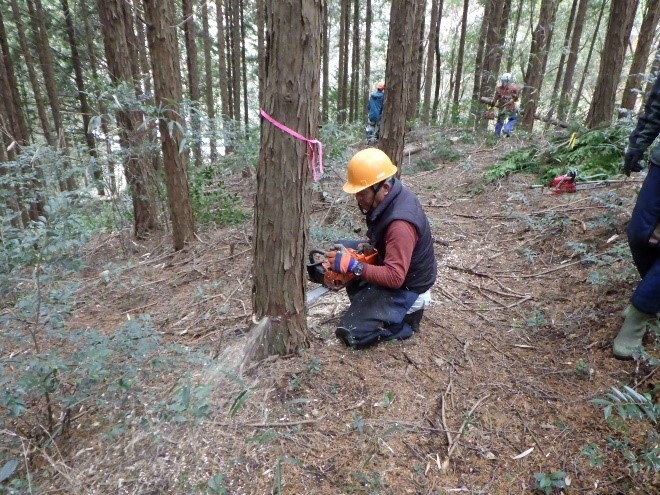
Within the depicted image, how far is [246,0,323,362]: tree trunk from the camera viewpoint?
84.2 inches

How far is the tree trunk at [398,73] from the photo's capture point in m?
4.80

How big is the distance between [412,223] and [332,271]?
27.0 inches

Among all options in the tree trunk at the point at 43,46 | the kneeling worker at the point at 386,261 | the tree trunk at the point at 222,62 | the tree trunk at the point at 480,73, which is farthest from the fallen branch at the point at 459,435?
the tree trunk at the point at 222,62

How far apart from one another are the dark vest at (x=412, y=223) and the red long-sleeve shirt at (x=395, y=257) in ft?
0.19

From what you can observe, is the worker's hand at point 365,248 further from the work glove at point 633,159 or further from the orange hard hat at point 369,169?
the work glove at point 633,159

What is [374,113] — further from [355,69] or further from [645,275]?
[645,275]

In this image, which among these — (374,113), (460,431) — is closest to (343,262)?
(460,431)

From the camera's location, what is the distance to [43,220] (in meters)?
2.12

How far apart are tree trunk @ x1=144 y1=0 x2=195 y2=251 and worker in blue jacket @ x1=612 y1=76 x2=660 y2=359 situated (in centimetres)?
407

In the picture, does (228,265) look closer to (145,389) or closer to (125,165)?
(125,165)

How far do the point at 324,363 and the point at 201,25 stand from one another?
53.3 feet

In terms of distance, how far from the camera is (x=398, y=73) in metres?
5.05

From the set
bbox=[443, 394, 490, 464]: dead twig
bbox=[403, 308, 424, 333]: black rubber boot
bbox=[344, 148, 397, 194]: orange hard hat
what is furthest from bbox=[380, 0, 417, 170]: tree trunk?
bbox=[443, 394, 490, 464]: dead twig

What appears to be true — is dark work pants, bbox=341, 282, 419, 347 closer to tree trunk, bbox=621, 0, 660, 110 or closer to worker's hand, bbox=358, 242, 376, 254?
worker's hand, bbox=358, 242, 376, 254
